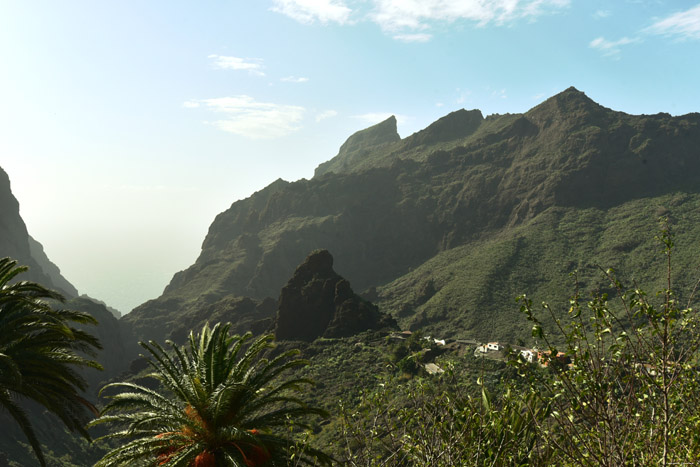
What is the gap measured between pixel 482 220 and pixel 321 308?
9257 centimetres

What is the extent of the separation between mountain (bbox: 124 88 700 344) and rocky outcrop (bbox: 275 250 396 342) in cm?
2789

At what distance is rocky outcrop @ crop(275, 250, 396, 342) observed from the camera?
71.5 metres

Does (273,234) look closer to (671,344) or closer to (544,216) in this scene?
(544,216)

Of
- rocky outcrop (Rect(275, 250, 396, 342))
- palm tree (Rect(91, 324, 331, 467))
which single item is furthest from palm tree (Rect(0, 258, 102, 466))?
rocky outcrop (Rect(275, 250, 396, 342))

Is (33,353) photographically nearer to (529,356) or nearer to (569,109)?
(529,356)

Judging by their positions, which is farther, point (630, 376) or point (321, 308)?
point (321, 308)

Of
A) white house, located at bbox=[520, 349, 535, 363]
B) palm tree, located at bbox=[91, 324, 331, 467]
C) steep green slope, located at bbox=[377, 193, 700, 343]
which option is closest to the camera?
white house, located at bbox=[520, 349, 535, 363]

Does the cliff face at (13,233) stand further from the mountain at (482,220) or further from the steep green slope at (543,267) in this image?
the steep green slope at (543,267)

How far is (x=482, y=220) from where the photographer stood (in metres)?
154

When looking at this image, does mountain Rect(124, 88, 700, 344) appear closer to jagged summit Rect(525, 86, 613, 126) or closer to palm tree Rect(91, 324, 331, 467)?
jagged summit Rect(525, 86, 613, 126)

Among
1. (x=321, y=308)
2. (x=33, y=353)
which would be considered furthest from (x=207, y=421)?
(x=321, y=308)

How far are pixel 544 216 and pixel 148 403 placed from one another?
135 m

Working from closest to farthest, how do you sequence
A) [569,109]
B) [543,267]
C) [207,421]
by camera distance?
[207,421] → [543,267] → [569,109]

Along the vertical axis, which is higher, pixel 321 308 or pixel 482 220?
pixel 482 220
